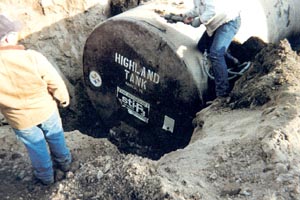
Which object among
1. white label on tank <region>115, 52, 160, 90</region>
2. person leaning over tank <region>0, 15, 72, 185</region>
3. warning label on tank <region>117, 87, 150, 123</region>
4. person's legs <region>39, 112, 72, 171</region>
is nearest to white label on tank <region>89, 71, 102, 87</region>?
warning label on tank <region>117, 87, 150, 123</region>

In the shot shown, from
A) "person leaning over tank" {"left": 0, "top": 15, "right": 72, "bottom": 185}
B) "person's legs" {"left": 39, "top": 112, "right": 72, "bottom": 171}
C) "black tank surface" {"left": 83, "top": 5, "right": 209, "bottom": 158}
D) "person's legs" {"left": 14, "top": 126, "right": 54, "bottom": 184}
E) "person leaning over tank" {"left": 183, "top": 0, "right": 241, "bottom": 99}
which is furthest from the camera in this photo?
"black tank surface" {"left": 83, "top": 5, "right": 209, "bottom": 158}

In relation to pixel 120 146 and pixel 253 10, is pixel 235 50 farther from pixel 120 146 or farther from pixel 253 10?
pixel 120 146

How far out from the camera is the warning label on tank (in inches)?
204

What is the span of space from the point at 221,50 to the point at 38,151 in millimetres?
1916

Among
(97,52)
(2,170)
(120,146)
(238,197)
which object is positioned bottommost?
(120,146)

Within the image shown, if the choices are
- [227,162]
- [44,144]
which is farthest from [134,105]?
[227,162]

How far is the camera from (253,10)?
16.7 feet

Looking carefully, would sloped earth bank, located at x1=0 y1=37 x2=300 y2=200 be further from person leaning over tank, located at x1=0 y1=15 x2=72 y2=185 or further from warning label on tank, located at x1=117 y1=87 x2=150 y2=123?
warning label on tank, located at x1=117 y1=87 x2=150 y2=123

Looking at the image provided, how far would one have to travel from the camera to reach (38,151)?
13.1 ft

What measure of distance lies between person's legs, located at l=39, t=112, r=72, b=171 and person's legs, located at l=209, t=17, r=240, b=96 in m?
1.54

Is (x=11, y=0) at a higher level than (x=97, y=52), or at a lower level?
higher

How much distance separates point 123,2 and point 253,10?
1876 mm

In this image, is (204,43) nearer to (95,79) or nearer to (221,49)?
(221,49)

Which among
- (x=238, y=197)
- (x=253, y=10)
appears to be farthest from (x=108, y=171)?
(x=253, y=10)
